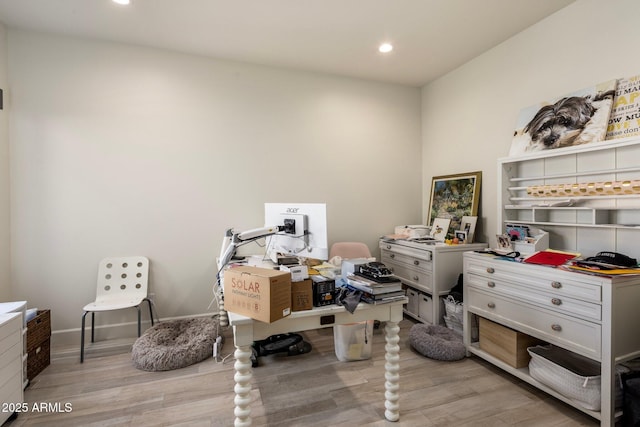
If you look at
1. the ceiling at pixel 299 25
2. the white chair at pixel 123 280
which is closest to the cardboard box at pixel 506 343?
the ceiling at pixel 299 25

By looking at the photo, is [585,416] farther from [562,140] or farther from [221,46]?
[221,46]

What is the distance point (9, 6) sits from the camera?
2.30 meters

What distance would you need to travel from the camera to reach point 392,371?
1.74 metres

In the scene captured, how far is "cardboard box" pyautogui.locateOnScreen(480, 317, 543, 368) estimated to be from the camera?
6.95ft

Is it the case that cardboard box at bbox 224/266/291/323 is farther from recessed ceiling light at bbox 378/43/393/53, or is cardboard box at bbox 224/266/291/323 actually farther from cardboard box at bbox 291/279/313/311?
recessed ceiling light at bbox 378/43/393/53

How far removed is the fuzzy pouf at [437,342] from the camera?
8.04ft

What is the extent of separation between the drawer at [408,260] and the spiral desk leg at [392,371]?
53.6 inches

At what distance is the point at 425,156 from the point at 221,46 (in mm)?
2697

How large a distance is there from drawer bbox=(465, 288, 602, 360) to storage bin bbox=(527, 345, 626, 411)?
158 millimetres

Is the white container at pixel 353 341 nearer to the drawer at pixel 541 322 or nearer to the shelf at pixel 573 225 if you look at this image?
the drawer at pixel 541 322

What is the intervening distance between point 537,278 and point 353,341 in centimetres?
139

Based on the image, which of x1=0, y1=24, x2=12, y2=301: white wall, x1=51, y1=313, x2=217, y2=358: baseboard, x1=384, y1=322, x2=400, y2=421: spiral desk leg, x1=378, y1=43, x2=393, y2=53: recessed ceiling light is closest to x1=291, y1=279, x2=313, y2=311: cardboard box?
x1=384, y1=322, x2=400, y2=421: spiral desk leg

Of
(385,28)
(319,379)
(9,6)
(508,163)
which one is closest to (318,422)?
(319,379)

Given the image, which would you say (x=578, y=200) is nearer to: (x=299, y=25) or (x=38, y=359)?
(x=299, y=25)
